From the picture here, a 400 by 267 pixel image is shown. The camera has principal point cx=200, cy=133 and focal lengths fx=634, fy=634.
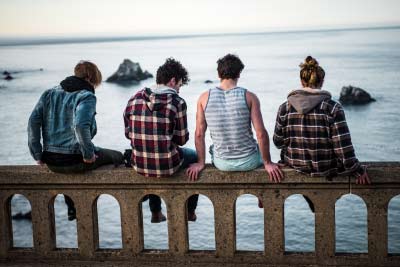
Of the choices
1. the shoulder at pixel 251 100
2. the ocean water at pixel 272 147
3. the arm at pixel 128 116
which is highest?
the shoulder at pixel 251 100

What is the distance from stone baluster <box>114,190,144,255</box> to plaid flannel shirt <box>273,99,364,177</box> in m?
1.36

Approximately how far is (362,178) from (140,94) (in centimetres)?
196

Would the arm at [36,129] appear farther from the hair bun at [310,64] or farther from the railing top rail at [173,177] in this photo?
the hair bun at [310,64]

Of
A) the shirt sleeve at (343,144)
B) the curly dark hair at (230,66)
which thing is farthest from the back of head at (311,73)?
the curly dark hair at (230,66)

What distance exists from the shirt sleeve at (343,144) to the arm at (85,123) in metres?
2.00

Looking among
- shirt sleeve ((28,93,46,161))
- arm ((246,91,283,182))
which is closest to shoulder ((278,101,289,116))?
arm ((246,91,283,182))

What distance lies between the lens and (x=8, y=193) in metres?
5.79

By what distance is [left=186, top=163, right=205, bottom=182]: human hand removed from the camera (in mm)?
5340

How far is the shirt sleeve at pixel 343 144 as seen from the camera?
5062 millimetres

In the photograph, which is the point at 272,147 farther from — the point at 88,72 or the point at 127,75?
the point at 127,75

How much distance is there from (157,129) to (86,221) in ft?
3.62

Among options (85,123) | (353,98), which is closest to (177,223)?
(85,123)

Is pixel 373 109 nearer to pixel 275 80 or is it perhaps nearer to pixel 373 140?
pixel 373 140

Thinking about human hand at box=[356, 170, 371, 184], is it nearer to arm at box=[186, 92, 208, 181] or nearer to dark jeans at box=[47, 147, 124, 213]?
arm at box=[186, 92, 208, 181]
